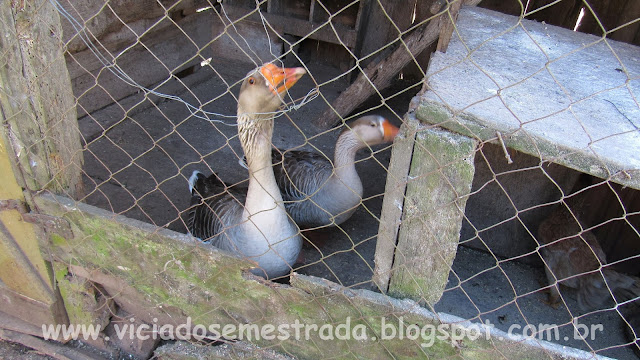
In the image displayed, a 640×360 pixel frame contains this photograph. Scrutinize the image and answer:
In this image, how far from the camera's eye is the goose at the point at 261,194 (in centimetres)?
207

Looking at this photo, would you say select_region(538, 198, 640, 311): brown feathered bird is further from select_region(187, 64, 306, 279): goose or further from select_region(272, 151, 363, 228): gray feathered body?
select_region(187, 64, 306, 279): goose

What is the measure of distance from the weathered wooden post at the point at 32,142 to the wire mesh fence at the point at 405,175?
0.12ft

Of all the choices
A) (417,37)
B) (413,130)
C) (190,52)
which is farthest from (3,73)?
(190,52)

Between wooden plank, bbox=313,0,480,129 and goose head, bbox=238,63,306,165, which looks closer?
goose head, bbox=238,63,306,165

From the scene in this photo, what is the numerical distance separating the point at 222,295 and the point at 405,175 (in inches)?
41.6

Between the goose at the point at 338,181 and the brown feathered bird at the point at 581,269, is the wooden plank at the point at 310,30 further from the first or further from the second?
the brown feathered bird at the point at 581,269

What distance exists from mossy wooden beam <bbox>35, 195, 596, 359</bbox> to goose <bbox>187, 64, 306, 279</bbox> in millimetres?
149

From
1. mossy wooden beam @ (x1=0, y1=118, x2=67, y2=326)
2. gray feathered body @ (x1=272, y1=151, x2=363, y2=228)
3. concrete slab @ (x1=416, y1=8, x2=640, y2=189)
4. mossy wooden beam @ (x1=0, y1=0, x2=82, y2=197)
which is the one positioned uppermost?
concrete slab @ (x1=416, y1=8, x2=640, y2=189)

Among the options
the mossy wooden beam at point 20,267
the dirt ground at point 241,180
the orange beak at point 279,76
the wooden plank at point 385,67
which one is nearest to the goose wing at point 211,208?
the dirt ground at point 241,180

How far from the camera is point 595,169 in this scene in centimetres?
144

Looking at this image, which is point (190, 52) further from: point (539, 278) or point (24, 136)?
point (539, 278)

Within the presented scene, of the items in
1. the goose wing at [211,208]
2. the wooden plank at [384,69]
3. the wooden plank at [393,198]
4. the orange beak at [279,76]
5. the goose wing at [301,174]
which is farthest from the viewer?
the wooden plank at [384,69]

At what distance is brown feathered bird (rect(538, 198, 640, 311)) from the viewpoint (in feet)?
9.16

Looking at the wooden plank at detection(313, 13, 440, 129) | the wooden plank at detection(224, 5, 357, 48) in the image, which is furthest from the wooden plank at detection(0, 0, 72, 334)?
the wooden plank at detection(224, 5, 357, 48)
